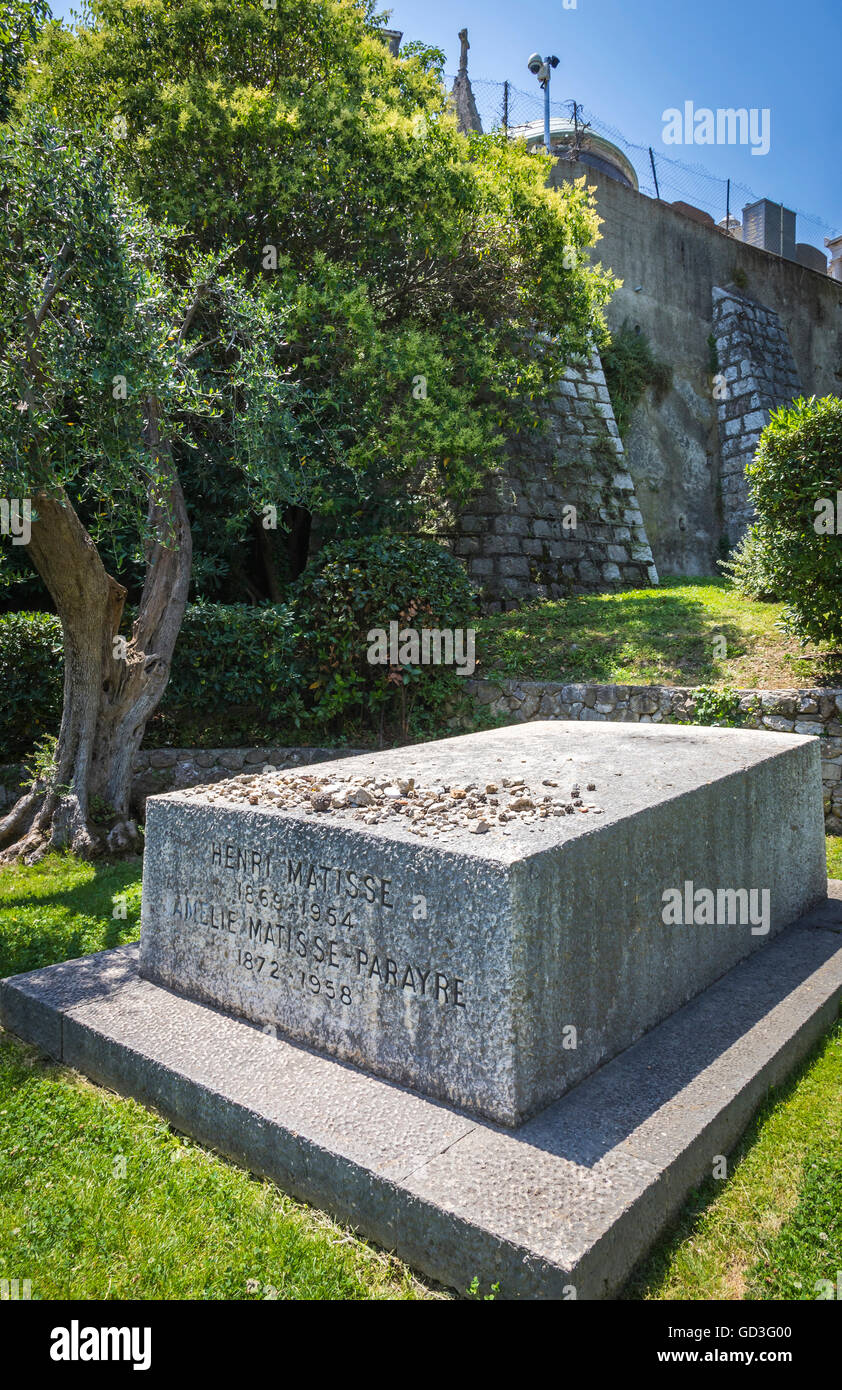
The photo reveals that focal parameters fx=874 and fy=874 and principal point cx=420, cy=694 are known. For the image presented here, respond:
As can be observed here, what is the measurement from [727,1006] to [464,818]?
122 centimetres

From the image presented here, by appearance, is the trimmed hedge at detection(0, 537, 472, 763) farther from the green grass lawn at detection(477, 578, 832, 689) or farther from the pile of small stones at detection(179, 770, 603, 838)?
the pile of small stones at detection(179, 770, 603, 838)

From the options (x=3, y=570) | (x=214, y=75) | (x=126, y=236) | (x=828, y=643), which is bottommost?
(x=828, y=643)

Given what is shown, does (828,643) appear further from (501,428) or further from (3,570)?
(3,570)

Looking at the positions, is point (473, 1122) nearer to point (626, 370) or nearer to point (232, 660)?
point (232, 660)

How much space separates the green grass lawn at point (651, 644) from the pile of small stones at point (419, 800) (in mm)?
4360

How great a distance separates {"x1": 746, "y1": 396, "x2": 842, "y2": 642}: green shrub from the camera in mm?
6367

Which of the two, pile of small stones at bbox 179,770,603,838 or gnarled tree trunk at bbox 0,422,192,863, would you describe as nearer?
pile of small stones at bbox 179,770,603,838

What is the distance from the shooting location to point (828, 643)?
6.84m

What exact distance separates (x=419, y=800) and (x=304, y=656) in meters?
4.88

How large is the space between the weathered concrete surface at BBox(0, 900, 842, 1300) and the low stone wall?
2894 millimetres

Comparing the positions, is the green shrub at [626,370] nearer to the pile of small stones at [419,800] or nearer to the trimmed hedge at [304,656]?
the trimmed hedge at [304,656]

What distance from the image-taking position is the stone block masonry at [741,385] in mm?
15445

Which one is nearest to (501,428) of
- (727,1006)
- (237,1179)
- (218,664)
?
(218,664)

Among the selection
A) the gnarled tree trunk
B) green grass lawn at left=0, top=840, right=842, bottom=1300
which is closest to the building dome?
the gnarled tree trunk
